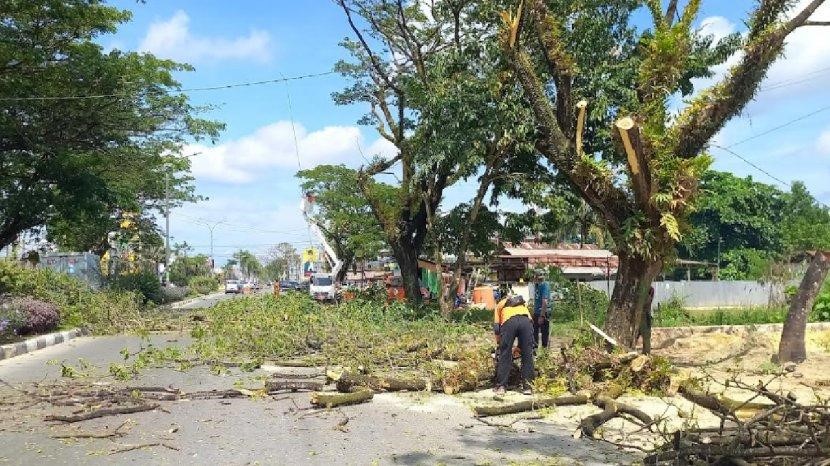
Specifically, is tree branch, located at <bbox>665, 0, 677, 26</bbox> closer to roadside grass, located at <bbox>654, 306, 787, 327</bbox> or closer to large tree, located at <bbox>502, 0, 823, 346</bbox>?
large tree, located at <bbox>502, 0, 823, 346</bbox>

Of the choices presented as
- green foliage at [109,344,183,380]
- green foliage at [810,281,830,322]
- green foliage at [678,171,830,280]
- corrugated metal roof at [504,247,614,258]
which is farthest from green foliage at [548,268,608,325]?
green foliage at [678,171,830,280]

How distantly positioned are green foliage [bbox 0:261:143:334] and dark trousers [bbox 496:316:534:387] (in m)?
13.8

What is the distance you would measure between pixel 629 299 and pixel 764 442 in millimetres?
6666

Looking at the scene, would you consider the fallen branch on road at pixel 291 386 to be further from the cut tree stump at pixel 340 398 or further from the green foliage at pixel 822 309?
the green foliage at pixel 822 309

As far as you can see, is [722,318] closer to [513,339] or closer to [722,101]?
[722,101]

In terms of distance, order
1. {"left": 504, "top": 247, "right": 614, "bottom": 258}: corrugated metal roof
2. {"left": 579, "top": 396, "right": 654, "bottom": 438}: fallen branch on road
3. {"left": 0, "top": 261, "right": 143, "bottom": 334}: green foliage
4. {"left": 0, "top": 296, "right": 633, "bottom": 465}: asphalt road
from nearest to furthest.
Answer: {"left": 0, "top": 296, "right": 633, "bottom": 465}: asphalt road, {"left": 579, "top": 396, "right": 654, "bottom": 438}: fallen branch on road, {"left": 0, "top": 261, "right": 143, "bottom": 334}: green foliage, {"left": 504, "top": 247, "right": 614, "bottom": 258}: corrugated metal roof

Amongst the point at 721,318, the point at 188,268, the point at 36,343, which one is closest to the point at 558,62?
the point at 721,318

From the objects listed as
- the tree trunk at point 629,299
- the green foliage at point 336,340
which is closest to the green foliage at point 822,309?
the green foliage at point 336,340

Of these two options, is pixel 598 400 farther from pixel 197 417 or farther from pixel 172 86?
pixel 172 86

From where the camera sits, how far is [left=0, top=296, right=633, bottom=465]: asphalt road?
21.3 ft

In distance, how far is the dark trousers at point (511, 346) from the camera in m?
9.71

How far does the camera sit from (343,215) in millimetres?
41156

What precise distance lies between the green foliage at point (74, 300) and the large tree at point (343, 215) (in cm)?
1772

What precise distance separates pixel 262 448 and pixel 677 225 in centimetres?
666
